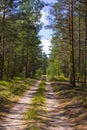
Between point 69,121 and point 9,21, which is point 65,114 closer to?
point 69,121

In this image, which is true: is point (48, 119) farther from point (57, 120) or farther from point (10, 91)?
point (10, 91)

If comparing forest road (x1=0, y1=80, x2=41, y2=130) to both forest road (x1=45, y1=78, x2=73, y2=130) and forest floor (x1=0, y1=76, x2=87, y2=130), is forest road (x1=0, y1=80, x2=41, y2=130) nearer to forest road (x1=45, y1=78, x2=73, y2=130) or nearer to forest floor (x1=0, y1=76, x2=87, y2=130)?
forest floor (x1=0, y1=76, x2=87, y2=130)

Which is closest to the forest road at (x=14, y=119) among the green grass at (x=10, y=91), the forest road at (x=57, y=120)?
the forest road at (x=57, y=120)

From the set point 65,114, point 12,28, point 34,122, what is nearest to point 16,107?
point 65,114

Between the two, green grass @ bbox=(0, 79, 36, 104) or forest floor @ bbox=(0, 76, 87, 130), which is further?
green grass @ bbox=(0, 79, 36, 104)

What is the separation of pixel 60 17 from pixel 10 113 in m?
21.1

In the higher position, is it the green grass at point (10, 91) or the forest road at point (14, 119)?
the forest road at point (14, 119)

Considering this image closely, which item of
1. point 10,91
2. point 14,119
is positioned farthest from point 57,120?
point 10,91

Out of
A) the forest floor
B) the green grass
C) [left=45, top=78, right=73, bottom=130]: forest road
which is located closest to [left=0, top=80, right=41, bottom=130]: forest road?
the forest floor

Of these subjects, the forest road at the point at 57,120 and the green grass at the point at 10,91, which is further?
the green grass at the point at 10,91

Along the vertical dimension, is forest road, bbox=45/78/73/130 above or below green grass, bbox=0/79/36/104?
above

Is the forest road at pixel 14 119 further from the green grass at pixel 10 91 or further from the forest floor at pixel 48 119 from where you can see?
the green grass at pixel 10 91

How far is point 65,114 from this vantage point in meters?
16.3

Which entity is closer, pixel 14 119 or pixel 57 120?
pixel 57 120
